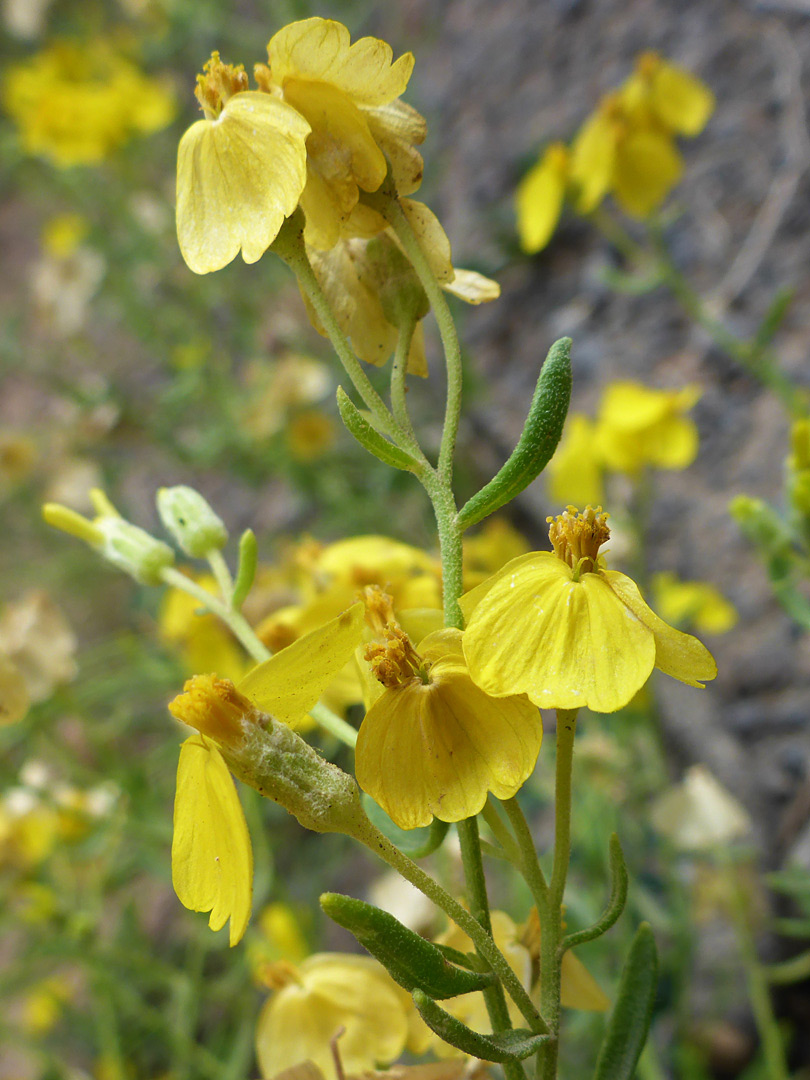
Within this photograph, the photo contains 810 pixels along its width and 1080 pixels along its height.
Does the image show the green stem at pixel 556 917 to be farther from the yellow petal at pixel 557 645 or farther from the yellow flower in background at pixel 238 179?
the yellow flower in background at pixel 238 179

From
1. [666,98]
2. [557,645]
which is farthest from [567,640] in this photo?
[666,98]

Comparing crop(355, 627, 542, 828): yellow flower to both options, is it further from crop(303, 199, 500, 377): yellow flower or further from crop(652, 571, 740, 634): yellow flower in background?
crop(652, 571, 740, 634): yellow flower in background

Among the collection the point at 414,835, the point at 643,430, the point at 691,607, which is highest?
the point at 414,835

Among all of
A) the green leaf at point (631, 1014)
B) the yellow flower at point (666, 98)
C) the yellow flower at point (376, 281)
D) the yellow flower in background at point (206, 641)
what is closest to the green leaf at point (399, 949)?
the green leaf at point (631, 1014)

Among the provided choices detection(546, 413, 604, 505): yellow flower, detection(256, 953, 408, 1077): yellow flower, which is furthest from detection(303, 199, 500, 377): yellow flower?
detection(546, 413, 604, 505): yellow flower

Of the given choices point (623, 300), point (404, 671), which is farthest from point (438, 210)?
point (404, 671)

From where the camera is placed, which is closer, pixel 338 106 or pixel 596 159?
pixel 338 106

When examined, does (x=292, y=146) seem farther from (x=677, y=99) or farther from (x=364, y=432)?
(x=677, y=99)
